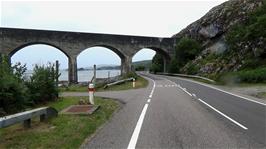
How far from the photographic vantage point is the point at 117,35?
60.6 metres

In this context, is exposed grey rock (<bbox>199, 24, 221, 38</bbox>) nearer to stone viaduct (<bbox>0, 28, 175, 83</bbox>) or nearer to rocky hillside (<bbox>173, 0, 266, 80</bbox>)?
rocky hillside (<bbox>173, 0, 266, 80</bbox>)

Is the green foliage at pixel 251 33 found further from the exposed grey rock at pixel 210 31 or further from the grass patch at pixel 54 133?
the grass patch at pixel 54 133

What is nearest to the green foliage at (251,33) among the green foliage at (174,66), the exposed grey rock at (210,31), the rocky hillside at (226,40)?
the rocky hillside at (226,40)

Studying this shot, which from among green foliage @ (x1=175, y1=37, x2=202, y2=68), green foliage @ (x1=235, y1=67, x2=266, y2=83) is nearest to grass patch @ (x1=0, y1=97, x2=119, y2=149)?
green foliage @ (x1=235, y1=67, x2=266, y2=83)

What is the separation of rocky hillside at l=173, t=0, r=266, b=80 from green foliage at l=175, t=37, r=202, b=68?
161cm

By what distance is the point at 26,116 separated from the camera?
8781 millimetres

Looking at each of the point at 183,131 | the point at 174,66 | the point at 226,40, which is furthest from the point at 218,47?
the point at 183,131

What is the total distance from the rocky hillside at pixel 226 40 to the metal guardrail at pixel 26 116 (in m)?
34.2

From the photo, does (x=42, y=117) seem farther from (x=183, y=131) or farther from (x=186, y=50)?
(x=186, y=50)

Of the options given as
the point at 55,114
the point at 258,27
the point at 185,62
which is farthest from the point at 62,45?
the point at 55,114

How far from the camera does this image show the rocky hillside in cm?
4316

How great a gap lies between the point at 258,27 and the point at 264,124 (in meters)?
32.8

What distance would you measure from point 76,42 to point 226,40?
23222mm

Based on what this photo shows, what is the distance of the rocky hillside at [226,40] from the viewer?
43156 mm
